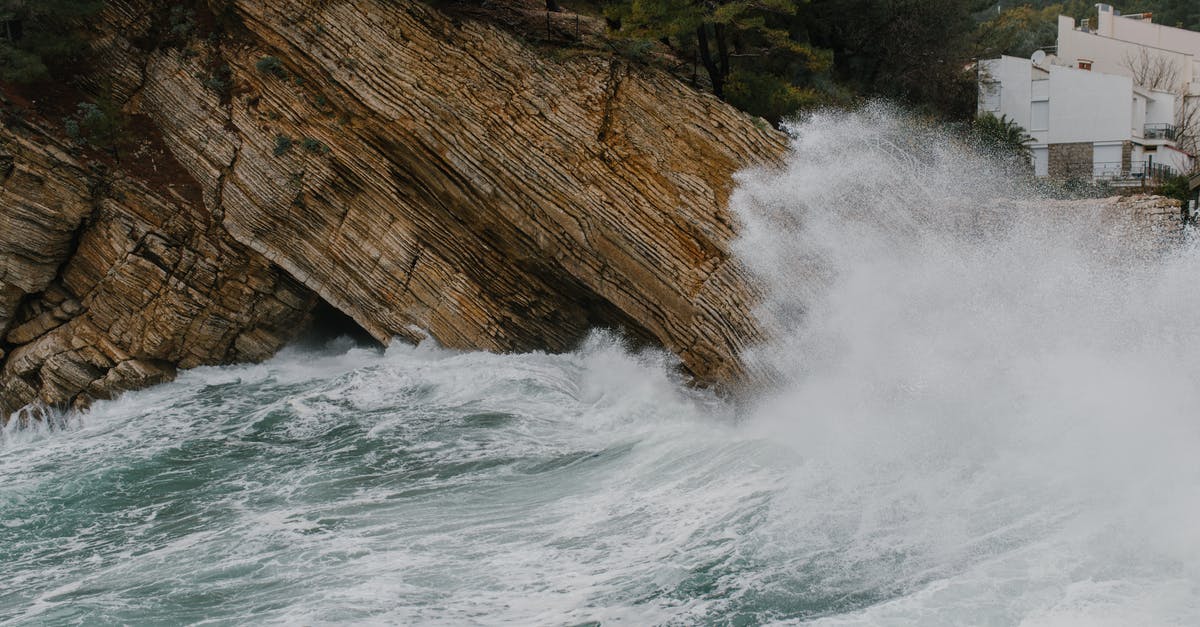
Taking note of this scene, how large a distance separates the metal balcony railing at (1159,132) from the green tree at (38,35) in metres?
27.8

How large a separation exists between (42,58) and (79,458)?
8458mm

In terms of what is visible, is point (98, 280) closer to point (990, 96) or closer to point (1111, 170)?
point (990, 96)

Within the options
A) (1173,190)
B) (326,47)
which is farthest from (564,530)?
(1173,190)

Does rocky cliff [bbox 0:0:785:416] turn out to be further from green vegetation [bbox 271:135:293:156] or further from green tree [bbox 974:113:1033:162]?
green tree [bbox 974:113:1033:162]

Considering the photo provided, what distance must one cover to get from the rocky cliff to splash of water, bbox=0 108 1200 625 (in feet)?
2.91

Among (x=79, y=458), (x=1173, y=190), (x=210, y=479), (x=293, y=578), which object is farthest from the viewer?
(x=1173, y=190)

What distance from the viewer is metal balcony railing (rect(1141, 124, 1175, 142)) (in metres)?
Answer: 32.8

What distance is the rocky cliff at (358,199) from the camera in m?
19.8

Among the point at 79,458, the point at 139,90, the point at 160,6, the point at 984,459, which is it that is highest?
the point at 160,6

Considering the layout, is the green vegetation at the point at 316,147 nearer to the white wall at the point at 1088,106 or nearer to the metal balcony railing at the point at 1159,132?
the white wall at the point at 1088,106

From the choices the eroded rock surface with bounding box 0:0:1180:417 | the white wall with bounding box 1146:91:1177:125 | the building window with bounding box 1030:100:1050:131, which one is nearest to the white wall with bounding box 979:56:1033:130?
the building window with bounding box 1030:100:1050:131

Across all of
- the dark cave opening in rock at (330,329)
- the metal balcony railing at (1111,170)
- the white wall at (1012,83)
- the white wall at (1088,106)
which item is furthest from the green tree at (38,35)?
the white wall at (1088,106)

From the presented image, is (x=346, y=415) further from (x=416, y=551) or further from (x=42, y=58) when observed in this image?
(x=42, y=58)

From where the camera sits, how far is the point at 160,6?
2253cm
